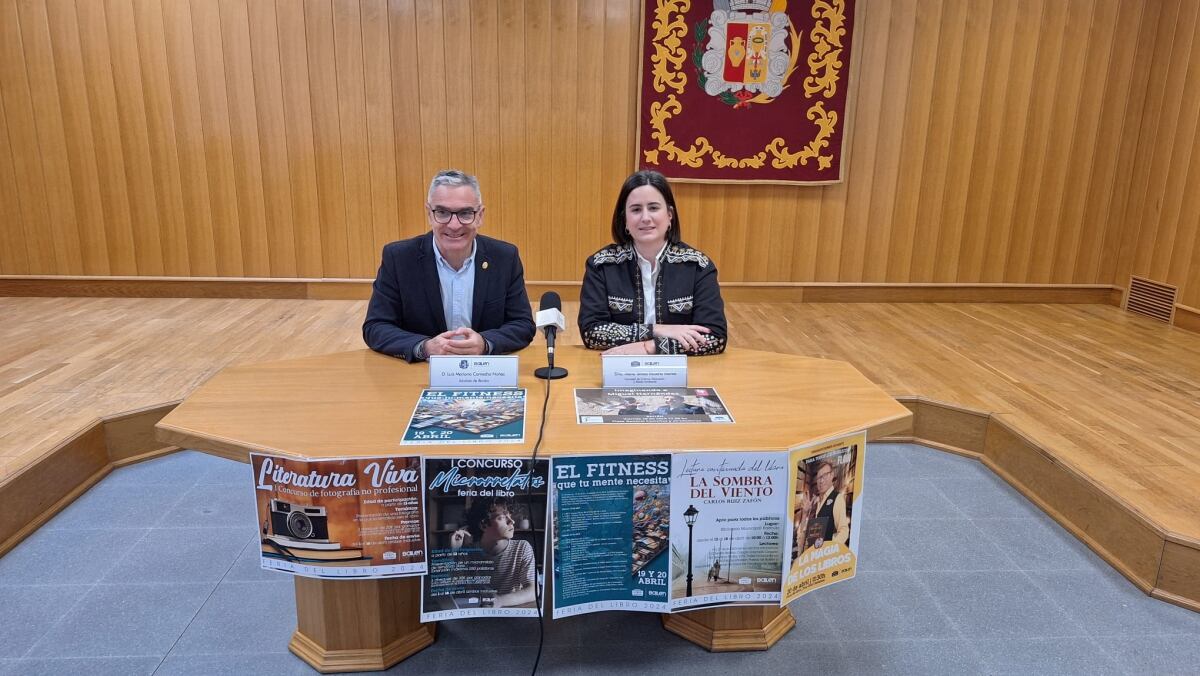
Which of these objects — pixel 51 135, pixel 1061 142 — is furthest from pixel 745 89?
pixel 51 135

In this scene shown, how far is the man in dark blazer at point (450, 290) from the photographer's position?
2293 millimetres

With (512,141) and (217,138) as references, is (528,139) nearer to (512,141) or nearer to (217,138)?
Result: (512,141)

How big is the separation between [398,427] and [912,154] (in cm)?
456

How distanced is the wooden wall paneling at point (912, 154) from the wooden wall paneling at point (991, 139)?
189 millimetres

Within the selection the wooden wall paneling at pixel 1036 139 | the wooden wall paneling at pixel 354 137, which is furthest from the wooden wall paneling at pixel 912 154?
the wooden wall paneling at pixel 354 137

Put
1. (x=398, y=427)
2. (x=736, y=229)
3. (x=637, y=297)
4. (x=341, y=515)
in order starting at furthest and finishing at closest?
(x=736, y=229) < (x=637, y=297) < (x=398, y=427) < (x=341, y=515)

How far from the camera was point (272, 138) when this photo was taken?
5.04 meters

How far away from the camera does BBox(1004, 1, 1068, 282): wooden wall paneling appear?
507 cm

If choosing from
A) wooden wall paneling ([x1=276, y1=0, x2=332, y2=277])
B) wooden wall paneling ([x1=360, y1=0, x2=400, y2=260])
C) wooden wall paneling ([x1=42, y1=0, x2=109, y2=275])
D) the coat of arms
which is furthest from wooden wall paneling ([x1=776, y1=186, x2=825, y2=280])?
wooden wall paneling ([x1=42, y1=0, x2=109, y2=275])

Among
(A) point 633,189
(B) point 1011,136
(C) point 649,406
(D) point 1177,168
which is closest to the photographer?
(C) point 649,406

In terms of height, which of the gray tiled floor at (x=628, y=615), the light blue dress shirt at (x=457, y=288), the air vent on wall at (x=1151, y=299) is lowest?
the gray tiled floor at (x=628, y=615)

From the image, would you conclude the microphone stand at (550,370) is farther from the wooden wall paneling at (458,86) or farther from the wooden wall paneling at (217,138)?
the wooden wall paneling at (217,138)

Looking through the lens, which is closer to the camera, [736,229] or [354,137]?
[354,137]

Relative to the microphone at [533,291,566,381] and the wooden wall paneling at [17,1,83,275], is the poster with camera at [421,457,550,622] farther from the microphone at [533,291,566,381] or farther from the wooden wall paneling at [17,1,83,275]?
the wooden wall paneling at [17,1,83,275]
